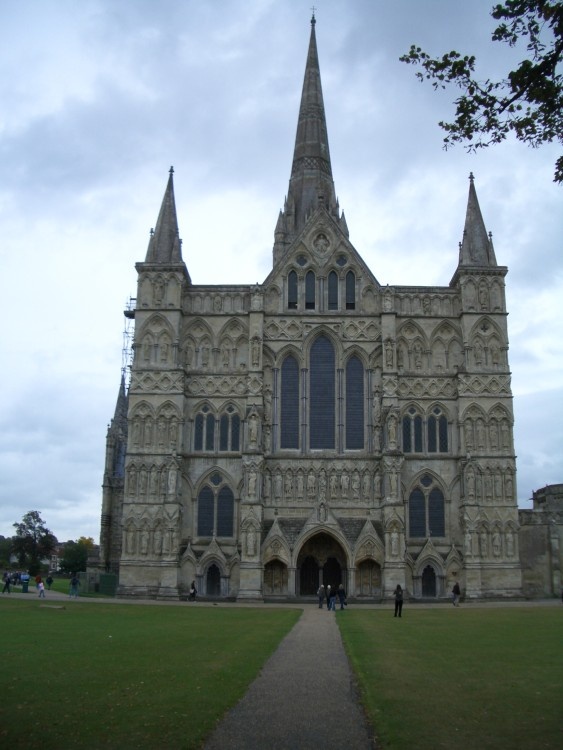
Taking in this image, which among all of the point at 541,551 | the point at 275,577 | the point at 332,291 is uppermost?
the point at 332,291

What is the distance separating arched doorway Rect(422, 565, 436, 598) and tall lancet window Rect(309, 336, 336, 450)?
9.69m

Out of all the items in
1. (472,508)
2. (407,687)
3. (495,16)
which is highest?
(495,16)

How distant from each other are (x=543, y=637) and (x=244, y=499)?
1095 inches

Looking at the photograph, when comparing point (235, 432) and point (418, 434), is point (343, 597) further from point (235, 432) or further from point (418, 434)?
point (235, 432)

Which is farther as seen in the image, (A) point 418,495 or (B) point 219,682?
(A) point 418,495

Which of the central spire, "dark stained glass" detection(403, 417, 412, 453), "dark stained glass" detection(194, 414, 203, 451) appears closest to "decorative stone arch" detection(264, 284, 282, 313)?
"dark stained glass" detection(194, 414, 203, 451)

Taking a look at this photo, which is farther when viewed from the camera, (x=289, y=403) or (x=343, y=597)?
(x=289, y=403)

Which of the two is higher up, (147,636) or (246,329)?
(246,329)

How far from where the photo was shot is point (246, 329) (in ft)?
185

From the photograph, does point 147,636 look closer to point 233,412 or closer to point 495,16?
point 495,16

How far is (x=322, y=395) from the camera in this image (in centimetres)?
5544

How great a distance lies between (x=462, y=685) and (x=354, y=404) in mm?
39170

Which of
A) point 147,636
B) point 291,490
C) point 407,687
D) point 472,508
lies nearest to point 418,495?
point 472,508

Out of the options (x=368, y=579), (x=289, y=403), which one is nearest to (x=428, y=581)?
(x=368, y=579)
